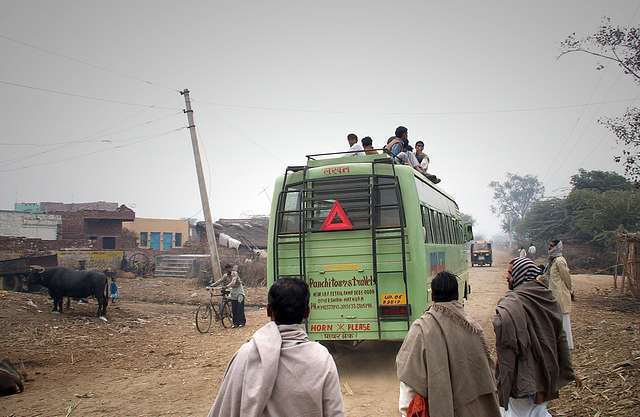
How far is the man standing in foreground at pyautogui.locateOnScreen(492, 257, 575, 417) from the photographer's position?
12.6 feet

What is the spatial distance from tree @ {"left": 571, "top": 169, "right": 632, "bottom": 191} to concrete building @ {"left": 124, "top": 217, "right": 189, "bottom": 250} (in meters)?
36.4

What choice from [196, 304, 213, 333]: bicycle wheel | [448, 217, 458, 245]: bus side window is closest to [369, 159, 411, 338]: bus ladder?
[448, 217, 458, 245]: bus side window

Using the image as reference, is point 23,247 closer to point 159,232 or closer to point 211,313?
point 159,232

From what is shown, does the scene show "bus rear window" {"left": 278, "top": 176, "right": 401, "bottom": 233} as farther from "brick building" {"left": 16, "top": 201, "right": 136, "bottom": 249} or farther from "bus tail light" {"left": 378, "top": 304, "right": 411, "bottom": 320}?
"brick building" {"left": 16, "top": 201, "right": 136, "bottom": 249}

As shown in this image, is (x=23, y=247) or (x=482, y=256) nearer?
(x=23, y=247)

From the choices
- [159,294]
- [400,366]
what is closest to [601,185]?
[159,294]

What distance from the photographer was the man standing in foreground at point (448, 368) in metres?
3.20

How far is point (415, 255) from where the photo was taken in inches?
295

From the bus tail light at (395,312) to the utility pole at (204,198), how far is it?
10.7 meters

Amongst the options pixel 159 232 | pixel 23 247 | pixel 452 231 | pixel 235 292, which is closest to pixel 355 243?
pixel 452 231

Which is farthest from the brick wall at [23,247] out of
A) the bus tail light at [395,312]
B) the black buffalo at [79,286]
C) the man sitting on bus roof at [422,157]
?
the bus tail light at [395,312]

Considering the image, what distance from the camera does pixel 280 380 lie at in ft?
7.76

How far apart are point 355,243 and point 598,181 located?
119ft

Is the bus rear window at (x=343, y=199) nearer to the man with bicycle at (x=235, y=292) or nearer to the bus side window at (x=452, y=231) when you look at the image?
the bus side window at (x=452, y=231)
